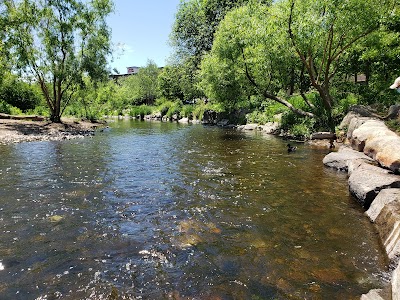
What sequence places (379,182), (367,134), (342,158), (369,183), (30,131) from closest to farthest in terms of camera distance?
A: 1. (379,182)
2. (369,183)
3. (342,158)
4. (367,134)
5. (30,131)

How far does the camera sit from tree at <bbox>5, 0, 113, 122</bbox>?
80.0ft

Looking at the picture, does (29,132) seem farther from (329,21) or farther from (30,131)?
(329,21)

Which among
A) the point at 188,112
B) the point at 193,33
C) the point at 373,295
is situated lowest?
the point at 373,295

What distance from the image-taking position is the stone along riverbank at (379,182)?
5266 mm

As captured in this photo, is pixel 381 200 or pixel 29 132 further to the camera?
pixel 29 132

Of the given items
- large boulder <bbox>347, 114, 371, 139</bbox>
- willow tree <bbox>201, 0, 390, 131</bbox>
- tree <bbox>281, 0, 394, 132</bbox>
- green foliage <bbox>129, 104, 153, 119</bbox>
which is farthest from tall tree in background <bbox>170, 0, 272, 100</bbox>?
large boulder <bbox>347, 114, 371, 139</bbox>

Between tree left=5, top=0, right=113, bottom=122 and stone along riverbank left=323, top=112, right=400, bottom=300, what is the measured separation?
2378 centimetres

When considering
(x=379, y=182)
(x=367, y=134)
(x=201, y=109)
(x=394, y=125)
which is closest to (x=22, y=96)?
(x=201, y=109)

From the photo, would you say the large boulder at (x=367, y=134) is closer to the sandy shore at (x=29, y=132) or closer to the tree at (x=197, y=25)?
the sandy shore at (x=29, y=132)

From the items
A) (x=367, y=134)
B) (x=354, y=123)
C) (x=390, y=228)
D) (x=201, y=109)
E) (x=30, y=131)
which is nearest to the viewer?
(x=390, y=228)

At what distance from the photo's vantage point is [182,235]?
632cm

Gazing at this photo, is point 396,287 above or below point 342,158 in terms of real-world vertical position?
below

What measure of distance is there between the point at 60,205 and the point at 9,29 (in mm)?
22423

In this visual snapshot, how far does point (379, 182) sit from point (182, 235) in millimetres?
5583
